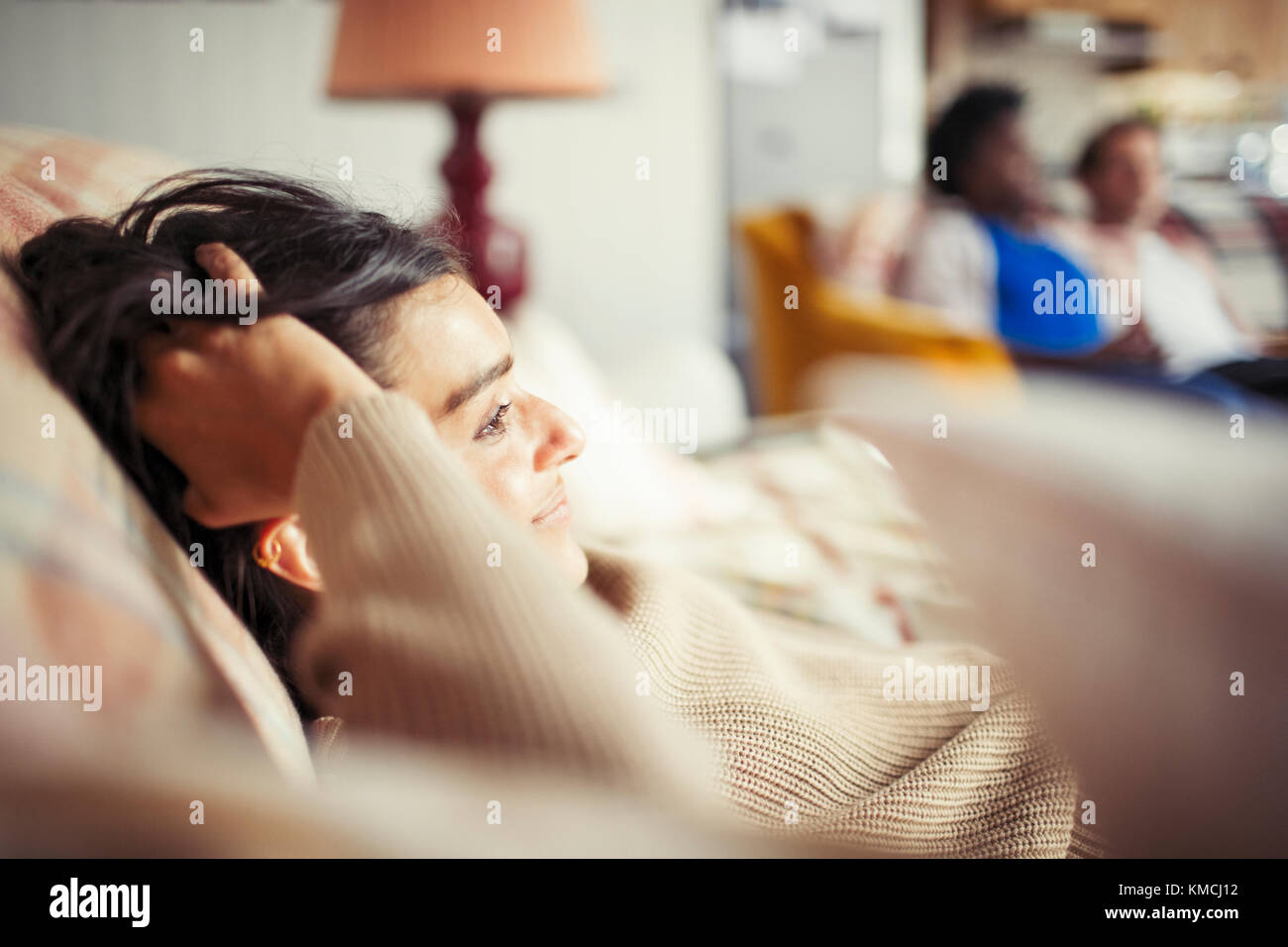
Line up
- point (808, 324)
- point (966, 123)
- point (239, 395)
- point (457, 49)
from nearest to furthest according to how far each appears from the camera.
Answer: point (239, 395) < point (457, 49) < point (808, 324) < point (966, 123)

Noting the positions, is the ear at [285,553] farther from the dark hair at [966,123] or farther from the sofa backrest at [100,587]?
the dark hair at [966,123]

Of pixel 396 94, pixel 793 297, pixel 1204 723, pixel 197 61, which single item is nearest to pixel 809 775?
pixel 1204 723

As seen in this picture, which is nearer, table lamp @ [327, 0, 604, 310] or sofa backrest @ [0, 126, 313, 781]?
sofa backrest @ [0, 126, 313, 781]

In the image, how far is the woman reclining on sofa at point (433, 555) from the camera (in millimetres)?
365

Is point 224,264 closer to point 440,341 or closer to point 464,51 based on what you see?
point 440,341

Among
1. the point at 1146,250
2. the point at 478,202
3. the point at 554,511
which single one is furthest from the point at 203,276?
the point at 1146,250

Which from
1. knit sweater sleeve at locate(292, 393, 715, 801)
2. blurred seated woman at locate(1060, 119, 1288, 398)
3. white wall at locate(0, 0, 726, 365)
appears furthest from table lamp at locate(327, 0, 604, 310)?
blurred seated woman at locate(1060, 119, 1288, 398)

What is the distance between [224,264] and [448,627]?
266 millimetres

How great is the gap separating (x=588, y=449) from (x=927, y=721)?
0.57 metres

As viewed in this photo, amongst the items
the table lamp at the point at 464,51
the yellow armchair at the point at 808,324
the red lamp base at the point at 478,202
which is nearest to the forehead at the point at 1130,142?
the yellow armchair at the point at 808,324

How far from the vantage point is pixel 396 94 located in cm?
150

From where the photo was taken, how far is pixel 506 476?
580mm

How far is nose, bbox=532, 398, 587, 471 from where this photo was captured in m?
0.60

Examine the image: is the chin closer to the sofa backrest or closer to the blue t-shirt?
the sofa backrest
